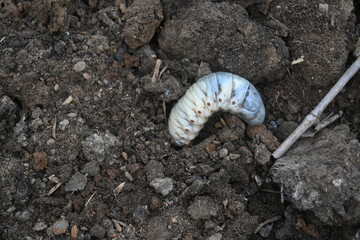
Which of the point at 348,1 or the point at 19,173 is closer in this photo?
the point at 19,173

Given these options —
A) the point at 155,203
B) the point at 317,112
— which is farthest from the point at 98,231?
the point at 317,112

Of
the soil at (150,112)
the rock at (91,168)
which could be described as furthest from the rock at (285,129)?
the rock at (91,168)

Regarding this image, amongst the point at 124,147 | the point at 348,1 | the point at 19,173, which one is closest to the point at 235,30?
the point at 348,1

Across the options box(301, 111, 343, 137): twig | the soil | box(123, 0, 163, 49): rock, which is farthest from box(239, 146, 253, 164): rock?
box(123, 0, 163, 49): rock

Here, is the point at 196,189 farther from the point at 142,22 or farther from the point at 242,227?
the point at 142,22

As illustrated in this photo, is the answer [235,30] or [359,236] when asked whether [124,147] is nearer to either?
[235,30]

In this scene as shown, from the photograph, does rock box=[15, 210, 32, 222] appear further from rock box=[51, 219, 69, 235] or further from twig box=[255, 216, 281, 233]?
twig box=[255, 216, 281, 233]
